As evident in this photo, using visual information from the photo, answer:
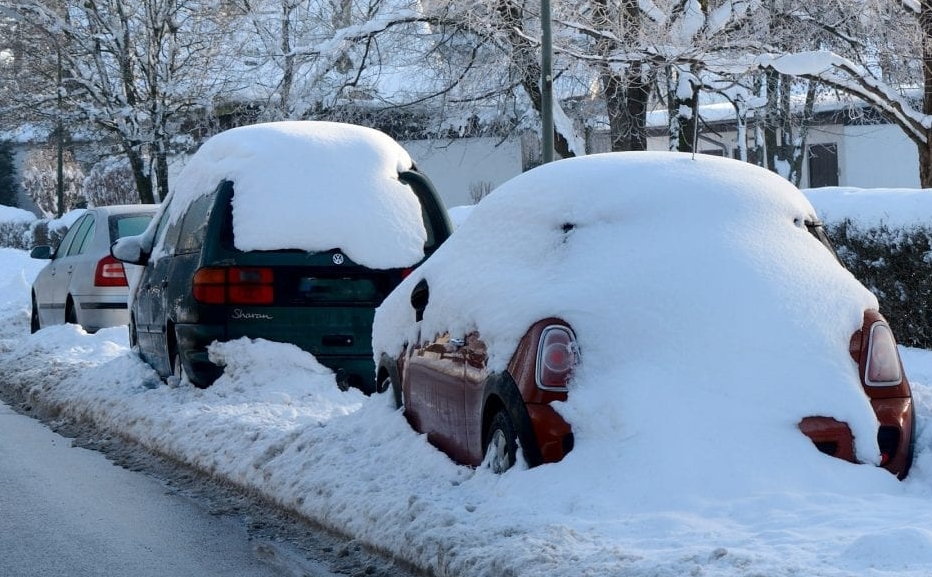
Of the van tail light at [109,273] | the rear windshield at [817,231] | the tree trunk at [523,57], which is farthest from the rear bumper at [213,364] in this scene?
the tree trunk at [523,57]

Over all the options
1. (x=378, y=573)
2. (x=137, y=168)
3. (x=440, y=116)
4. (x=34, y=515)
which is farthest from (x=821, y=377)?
(x=137, y=168)

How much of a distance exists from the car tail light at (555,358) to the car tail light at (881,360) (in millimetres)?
1154

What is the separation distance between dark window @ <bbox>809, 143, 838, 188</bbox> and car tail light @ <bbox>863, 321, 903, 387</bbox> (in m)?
34.0

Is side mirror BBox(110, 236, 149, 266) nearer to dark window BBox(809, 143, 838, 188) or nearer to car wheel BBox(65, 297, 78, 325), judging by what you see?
car wheel BBox(65, 297, 78, 325)

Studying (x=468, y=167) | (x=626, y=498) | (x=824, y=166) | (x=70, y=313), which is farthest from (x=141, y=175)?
(x=626, y=498)

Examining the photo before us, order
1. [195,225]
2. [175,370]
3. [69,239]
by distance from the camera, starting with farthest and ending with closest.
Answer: [69,239] < [175,370] < [195,225]

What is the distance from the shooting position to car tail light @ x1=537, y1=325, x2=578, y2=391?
558 centimetres

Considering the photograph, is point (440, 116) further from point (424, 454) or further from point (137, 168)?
point (424, 454)

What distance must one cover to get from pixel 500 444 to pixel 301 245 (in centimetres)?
400

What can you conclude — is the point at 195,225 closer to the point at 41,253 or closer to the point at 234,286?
the point at 234,286

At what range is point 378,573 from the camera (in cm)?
570

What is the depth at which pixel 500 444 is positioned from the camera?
5953mm

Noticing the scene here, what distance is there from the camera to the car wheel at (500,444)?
5.75 metres

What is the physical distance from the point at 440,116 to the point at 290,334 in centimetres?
1914
